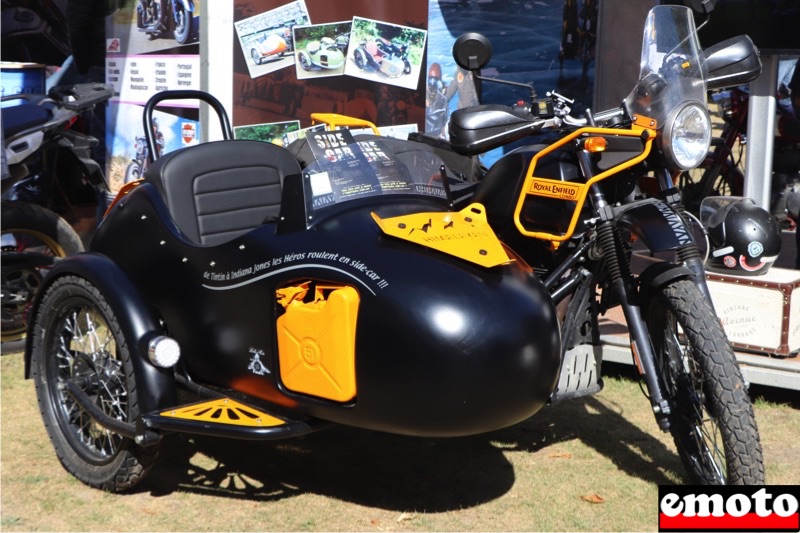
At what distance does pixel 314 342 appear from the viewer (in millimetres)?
3342

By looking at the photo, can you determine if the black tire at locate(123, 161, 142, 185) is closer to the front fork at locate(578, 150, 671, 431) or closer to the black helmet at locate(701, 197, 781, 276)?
the black helmet at locate(701, 197, 781, 276)

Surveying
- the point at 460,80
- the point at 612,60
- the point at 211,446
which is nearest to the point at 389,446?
the point at 211,446

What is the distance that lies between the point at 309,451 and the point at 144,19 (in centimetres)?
333

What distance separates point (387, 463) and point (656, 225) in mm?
1466

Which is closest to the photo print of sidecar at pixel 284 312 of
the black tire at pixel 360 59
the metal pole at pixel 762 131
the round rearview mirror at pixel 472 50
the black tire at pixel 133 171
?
the round rearview mirror at pixel 472 50

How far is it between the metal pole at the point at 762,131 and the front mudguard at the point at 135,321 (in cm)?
410

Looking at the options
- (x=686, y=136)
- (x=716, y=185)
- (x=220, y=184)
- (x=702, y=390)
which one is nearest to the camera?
(x=702, y=390)

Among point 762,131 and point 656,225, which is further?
point 762,131

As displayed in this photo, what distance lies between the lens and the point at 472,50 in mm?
3943

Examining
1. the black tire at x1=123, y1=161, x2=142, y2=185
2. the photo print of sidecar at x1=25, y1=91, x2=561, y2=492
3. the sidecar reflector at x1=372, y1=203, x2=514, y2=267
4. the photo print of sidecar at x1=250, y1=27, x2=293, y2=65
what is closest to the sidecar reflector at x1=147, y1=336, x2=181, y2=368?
the photo print of sidecar at x1=25, y1=91, x2=561, y2=492

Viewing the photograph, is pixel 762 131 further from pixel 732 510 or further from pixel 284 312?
pixel 284 312


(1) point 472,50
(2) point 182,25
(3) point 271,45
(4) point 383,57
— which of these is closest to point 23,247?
(2) point 182,25

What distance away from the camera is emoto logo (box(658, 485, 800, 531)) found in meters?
3.53

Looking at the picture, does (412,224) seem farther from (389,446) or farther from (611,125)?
(389,446)
